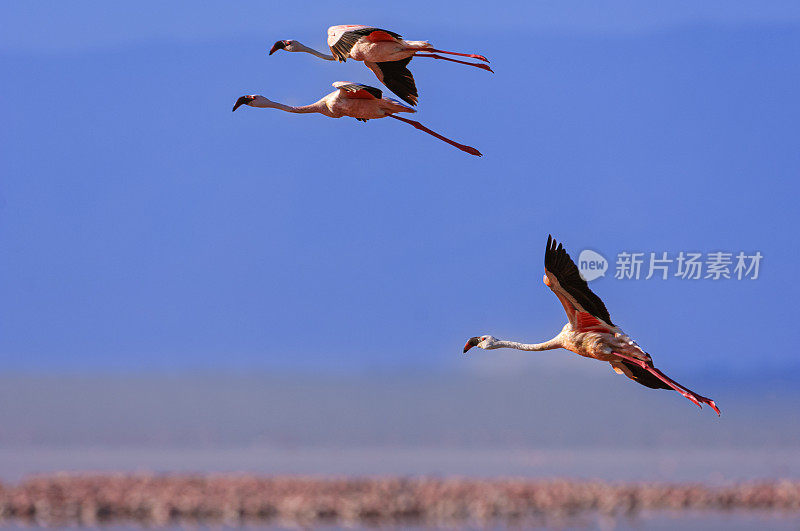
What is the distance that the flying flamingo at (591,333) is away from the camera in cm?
1161

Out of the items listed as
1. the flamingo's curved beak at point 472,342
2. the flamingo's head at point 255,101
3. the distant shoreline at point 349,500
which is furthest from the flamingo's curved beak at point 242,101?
the distant shoreline at point 349,500

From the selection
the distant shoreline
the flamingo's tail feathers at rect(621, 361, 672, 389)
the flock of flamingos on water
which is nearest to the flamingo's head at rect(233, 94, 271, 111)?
the flock of flamingos on water

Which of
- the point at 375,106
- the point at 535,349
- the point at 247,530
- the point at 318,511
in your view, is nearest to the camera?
the point at 535,349

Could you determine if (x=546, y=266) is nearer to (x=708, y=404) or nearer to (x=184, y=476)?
(x=708, y=404)

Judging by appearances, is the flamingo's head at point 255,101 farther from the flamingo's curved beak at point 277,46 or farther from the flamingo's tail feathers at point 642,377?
the flamingo's tail feathers at point 642,377

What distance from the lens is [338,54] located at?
13.7m

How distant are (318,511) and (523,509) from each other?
23.0 ft

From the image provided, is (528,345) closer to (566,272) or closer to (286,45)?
(566,272)

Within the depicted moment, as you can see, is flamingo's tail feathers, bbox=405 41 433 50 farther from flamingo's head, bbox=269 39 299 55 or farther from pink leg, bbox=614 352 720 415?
pink leg, bbox=614 352 720 415

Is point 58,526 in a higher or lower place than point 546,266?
lower

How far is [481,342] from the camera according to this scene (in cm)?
1370

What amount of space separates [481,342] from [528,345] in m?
0.72

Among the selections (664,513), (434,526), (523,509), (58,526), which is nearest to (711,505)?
(664,513)

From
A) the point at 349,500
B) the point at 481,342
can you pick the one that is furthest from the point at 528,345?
the point at 349,500
